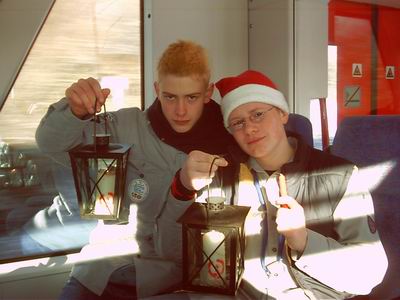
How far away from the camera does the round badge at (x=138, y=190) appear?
1554 mm

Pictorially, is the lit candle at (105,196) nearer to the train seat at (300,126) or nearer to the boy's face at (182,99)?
the boy's face at (182,99)

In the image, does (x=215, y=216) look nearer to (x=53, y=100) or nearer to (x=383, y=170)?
(x=383, y=170)

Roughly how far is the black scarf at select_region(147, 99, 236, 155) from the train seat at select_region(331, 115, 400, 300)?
0.43 metres

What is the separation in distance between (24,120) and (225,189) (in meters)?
1.13

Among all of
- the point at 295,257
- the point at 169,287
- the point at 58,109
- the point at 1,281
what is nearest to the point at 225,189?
the point at 295,257

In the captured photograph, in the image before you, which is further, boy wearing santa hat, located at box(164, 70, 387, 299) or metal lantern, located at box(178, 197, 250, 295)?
boy wearing santa hat, located at box(164, 70, 387, 299)

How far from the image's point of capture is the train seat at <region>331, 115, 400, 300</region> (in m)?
1.45

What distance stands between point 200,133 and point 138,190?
298 mm

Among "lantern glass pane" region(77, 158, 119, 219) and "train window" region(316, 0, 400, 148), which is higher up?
"train window" region(316, 0, 400, 148)

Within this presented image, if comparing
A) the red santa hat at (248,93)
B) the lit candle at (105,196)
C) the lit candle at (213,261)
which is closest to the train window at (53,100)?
the red santa hat at (248,93)

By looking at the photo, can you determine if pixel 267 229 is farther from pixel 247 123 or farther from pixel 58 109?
pixel 58 109

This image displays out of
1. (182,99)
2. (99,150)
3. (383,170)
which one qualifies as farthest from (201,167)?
(383,170)

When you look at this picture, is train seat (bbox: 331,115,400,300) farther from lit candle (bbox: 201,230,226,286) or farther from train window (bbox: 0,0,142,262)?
train window (bbox: 0,0,142,262)

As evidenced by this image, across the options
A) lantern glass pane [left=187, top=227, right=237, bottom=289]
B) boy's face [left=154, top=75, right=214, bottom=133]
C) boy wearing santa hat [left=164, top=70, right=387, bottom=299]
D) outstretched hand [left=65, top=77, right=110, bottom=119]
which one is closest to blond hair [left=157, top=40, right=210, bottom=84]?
boy's face [left=154, top=75, right=214, bottom=133]
